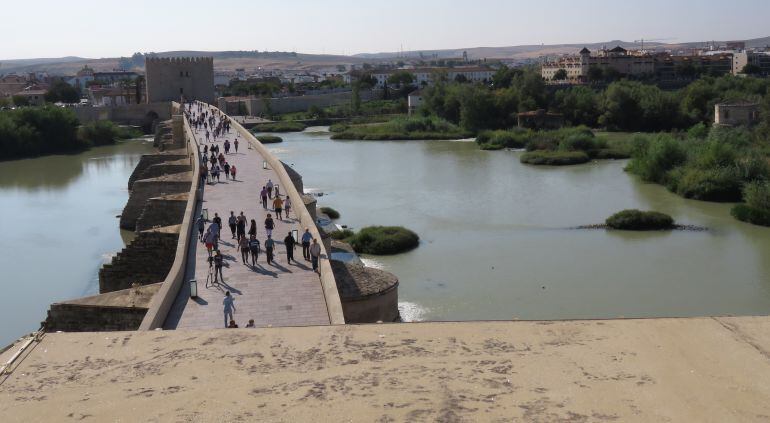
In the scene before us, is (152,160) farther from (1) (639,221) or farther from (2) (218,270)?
(2) (218,270)

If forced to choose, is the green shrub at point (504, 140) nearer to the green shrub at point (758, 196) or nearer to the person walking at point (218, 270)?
the green shrub at point (758, 196)

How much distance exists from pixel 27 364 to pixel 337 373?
1461mm

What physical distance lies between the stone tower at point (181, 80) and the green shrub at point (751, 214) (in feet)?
90.0

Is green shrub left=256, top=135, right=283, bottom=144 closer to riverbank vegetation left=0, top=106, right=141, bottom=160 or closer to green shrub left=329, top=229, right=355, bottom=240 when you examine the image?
riverbank vegetation left=0, top=106, right=141, bottom=160

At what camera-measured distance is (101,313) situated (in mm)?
7129

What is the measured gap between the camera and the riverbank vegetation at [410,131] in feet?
125

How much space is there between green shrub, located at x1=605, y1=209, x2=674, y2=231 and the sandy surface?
1248cm

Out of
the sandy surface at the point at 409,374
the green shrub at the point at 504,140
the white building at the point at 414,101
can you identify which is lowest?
the sandy surface at the point at 409,374

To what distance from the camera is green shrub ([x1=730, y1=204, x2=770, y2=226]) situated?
17.0 m

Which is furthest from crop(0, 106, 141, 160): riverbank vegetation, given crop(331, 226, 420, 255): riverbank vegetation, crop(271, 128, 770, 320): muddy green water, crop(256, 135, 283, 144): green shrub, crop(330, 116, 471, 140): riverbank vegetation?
crop(331, 226, 420, 255): riverbank vegetation

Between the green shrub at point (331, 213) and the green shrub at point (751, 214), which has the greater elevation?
the green shrub at point (331, 213)

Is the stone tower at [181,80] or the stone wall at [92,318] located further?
the stone tower at [181,80]

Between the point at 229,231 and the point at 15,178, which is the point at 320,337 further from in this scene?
the point at 15,178

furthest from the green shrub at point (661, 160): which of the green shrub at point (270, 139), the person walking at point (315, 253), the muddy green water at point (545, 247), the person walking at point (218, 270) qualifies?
the green shrub at point (270, 139)
